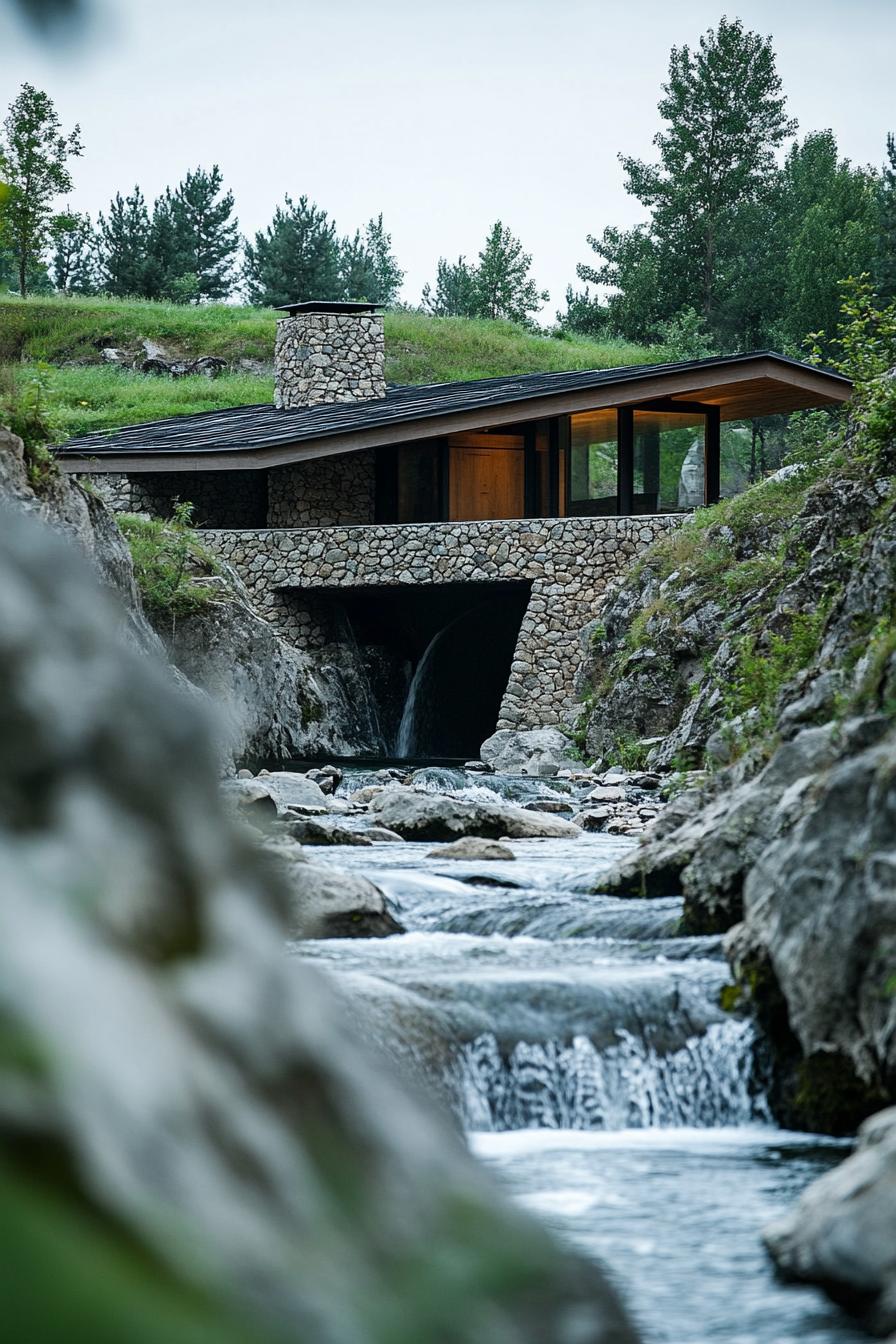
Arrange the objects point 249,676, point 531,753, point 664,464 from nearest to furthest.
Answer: point 249,676 → point 531,753 → point 664,464

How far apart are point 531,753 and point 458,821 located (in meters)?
8.74

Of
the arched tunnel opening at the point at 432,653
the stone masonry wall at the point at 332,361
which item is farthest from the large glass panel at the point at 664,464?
the stone masonry wall at the point at 332,361

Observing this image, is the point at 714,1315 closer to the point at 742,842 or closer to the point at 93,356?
the point at 742,842

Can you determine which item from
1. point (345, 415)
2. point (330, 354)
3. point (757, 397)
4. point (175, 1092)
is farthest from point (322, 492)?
point (175, 1092)

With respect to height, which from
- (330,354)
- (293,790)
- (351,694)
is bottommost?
(293,790)

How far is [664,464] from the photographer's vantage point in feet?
102

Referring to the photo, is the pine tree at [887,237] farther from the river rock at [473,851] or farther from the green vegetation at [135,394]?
the river rock at [473,851]

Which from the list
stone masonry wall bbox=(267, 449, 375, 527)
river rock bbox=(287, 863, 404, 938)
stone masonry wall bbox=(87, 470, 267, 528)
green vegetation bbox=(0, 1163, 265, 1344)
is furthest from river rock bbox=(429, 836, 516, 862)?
stone masonry wall bbox=(267, 449, 375, 527)

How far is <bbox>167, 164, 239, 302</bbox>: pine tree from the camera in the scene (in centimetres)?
6353

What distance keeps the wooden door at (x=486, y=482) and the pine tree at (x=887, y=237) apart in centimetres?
2128

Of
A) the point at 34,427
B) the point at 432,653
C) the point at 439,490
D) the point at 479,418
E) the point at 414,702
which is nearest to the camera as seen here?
the point at 34,427

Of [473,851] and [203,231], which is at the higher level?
[203,231]

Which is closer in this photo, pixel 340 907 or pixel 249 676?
pixel 340 907

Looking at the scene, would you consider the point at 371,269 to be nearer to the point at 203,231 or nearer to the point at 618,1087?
the point at 203,231
